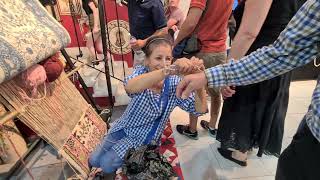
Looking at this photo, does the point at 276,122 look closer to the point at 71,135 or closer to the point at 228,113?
the point at 228,113

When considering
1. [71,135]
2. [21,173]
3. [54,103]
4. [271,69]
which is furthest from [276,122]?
[21,173]

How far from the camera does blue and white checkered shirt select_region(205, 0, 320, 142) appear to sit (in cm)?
66

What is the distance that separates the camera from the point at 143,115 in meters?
1.48

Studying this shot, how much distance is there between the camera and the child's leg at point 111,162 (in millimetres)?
1423

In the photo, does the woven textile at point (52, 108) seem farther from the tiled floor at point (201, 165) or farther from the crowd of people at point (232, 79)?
the tiled floor at point (201, 165)

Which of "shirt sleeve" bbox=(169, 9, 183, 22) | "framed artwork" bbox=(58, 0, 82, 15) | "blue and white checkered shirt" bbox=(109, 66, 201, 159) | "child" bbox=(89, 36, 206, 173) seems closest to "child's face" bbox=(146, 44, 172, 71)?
"child" bbox=(89, 36, 206, 173)

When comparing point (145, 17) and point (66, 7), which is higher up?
point (66, 7)

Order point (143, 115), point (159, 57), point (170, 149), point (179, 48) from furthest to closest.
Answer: point (170, 149), point (179, 48), point (143, 115), point (159, 57)

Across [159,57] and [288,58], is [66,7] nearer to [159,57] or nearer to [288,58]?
[159,57]

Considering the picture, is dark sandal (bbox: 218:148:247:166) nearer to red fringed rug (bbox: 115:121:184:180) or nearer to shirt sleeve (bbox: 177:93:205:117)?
red fringed rug (bbox: 115:121:184:180)

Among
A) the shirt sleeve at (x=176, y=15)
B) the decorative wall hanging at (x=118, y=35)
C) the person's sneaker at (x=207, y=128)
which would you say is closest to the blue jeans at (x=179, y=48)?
the person's sneaker at (x=207, y=128)

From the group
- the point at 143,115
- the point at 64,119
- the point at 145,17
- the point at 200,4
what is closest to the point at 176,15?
the point at 145,17

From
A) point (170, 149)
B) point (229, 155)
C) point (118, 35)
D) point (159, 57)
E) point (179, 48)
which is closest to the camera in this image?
point (159, 57)

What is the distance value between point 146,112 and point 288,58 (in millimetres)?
877
